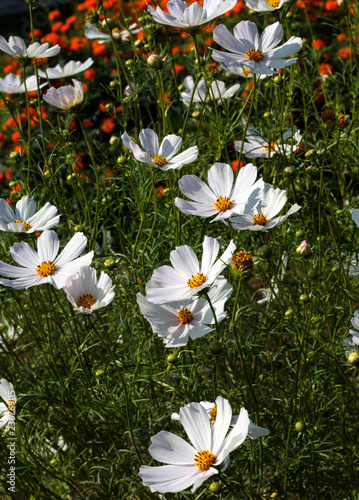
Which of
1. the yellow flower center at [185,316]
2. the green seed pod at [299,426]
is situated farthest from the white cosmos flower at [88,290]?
the green seed pod at [299,426]

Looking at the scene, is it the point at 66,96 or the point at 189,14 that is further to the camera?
the point at 66,96

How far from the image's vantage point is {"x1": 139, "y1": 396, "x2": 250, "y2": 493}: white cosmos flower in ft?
2.37

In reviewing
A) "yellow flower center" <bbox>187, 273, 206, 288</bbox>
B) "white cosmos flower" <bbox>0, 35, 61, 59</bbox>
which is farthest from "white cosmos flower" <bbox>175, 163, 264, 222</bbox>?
"white cosmos flower" <bbox>0, 35, 61, 59</bbox>

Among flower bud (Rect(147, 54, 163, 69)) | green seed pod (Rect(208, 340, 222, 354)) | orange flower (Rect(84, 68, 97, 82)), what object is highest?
orange flower (Rect(84, 68, 97, 82))

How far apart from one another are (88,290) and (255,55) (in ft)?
1.80

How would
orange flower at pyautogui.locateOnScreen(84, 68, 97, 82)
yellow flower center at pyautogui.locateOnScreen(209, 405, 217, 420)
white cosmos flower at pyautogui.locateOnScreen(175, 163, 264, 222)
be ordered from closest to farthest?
yellow flower center at pyautogui.locateOnScreen(209, 405, 217, 420) < white cosmos flower at pyautogui.locateOnScreen(175, 163, 264, 222) < orange flower at pyautogui.locateOnScreen(84, 68, 97, 82)

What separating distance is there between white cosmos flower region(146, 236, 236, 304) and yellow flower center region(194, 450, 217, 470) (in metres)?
0.23

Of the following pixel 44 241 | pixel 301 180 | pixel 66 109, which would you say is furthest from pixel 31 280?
pixel 301 180

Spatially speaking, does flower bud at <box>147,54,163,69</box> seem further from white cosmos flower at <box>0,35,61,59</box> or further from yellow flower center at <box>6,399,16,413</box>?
yellow flower center at <box>6,399,16,413</box>

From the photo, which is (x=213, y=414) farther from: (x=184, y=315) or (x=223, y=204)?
(x=223, y=204)

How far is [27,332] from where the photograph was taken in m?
1.43

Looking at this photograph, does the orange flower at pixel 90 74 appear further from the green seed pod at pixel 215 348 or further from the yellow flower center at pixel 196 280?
the green seed pod at pixel 215 348

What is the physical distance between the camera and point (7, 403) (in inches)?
39.8

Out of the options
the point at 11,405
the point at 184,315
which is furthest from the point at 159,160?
the point at 11,405
